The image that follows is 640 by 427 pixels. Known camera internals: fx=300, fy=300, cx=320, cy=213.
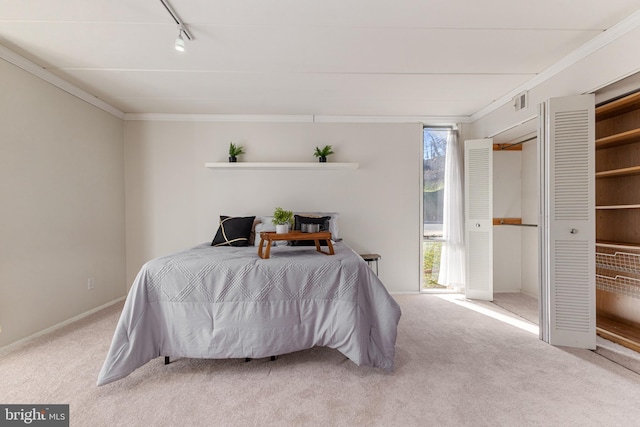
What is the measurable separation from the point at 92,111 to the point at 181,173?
1172 mm

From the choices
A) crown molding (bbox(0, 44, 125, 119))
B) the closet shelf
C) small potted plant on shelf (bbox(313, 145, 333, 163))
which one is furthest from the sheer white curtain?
crown molding (bbox(0, 44, 125, 119))

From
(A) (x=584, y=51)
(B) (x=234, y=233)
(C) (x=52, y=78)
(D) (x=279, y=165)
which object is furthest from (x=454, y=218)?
(C) (x=52, y=78)

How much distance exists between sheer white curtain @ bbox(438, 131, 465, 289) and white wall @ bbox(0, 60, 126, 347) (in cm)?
445

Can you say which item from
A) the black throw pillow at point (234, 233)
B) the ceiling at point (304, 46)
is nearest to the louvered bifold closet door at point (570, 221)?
the ceiling at point (304, 46)

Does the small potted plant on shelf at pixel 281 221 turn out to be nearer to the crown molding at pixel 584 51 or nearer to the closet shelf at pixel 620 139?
the closet shelf at pixel 620 139

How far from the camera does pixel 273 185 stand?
417 cm

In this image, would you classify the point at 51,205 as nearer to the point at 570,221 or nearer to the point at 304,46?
the point at 304,46

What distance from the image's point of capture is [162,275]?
2066 millimetres

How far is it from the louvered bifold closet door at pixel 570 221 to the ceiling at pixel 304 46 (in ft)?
2.08

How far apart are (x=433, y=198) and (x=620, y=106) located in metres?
2.15

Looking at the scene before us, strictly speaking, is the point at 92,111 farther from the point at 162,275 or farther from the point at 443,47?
the point at 443,47

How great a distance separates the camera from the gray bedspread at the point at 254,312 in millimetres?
2041

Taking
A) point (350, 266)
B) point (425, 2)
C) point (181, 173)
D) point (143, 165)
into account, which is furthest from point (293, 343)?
point (143, 165)

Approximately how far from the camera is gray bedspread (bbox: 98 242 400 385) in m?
2.04
